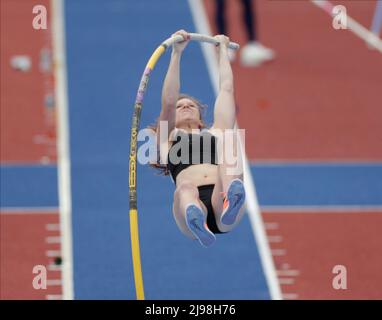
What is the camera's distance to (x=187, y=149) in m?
8.89

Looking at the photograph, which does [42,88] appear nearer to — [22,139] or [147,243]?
[22,139]

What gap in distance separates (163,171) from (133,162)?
Result: 98 centimetres

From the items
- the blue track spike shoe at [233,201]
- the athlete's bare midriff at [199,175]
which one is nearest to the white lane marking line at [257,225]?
the athlete's bare midriff at [199,175]

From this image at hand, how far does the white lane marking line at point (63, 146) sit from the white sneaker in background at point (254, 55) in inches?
96.7

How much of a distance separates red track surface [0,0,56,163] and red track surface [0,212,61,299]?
146 cm

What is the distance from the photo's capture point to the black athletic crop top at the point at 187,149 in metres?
8.85

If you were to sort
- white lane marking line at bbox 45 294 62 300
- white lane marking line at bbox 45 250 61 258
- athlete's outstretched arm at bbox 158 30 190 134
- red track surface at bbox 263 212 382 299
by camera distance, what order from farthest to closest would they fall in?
white lane marking line at bbox 45 250 61 258
red track surface at bbox 263 212 382 299
white lane marking line at bbox 45 294 62 300
athlete's outstretched arm at bbox 158 30 190 134

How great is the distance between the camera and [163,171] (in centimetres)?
930

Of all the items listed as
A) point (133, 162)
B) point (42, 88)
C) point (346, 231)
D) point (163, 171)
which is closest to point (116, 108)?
point (42, 88)

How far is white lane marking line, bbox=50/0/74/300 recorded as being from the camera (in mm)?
10678

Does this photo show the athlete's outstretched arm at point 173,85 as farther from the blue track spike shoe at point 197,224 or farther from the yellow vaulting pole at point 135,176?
the blue track spike shoe at point 197,224

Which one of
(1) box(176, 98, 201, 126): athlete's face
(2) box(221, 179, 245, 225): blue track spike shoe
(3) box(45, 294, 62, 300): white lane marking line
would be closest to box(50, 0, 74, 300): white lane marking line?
(3) box(45, 294, 62, 300): white lane marking line

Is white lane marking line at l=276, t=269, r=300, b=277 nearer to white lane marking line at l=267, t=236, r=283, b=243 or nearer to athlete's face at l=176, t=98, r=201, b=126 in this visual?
white lane marking line at l=267, t=236, r=283, b=243

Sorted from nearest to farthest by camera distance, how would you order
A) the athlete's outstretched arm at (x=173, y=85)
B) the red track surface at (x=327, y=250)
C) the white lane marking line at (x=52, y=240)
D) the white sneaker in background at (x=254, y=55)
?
the athlete's outstretched arm at (x=173, y=85) → the red track surface at (x=327, y=250) → the white lane marking line at (x=52, y=240) → the white sneaker in background at (x=254, y=55)
